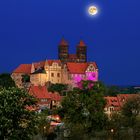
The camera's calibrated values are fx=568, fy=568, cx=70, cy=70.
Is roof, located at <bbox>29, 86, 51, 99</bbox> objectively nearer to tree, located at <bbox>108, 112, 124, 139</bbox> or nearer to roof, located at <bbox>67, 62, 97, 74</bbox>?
roof, located at <bbox>67, 62, 97, 74</bbox>

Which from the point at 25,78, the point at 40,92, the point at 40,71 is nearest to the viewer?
the point at 40,92

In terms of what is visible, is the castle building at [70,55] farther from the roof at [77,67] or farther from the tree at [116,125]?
the tree at [116,125]

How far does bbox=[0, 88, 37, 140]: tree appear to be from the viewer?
2823 cm

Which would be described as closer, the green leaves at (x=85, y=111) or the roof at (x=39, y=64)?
the green leaves at (x=85, y=111)

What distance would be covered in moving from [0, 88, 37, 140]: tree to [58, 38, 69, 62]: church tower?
120 meters

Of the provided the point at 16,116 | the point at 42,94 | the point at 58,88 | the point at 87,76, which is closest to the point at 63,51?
the point at 87,76

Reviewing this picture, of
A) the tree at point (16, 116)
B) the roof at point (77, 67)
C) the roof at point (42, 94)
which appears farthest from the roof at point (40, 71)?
the tree at point (16, 116)

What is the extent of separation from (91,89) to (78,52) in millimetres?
97702

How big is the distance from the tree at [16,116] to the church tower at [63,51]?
120m

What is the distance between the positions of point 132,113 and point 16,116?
28.6m

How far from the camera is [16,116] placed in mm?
28953

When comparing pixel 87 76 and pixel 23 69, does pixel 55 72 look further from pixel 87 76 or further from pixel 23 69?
pixel 23 69

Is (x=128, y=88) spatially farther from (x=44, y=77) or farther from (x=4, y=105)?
(x=4, y=105)

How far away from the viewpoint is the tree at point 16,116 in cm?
2823
